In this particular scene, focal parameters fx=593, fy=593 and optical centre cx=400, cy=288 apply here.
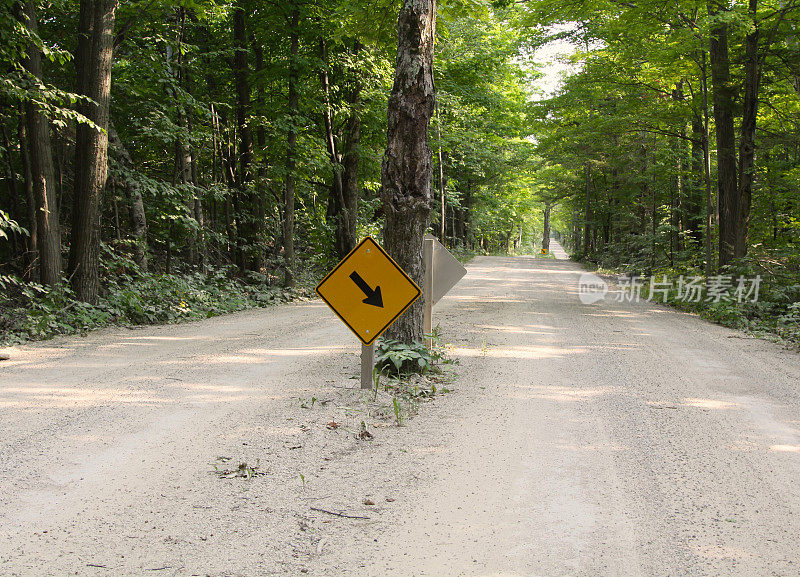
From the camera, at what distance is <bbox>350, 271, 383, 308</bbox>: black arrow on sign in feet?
19.7

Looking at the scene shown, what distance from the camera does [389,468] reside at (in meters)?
4.43

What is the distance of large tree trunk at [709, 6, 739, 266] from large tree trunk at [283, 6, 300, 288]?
11.0 metres

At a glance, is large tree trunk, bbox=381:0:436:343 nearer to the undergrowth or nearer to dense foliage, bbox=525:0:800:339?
the undergrowth

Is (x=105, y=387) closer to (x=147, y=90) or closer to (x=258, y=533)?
(x=258, y=533)

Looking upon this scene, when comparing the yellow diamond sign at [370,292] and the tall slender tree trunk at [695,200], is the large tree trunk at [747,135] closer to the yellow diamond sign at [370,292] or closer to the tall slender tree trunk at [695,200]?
the tall slender tree trunk at [695,200]

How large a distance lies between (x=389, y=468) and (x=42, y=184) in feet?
30.5

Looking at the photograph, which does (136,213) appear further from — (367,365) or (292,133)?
(367,365)

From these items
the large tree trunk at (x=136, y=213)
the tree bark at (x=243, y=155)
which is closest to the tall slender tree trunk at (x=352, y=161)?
→ the tree bark at (x=243, y=155)

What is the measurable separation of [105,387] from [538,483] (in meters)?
4.46

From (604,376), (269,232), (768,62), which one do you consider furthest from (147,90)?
(768,62)

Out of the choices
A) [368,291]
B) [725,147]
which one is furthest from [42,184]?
[725,147]

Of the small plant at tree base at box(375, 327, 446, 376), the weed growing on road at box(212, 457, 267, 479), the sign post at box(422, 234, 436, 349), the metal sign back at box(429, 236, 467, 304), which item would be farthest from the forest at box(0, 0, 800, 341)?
the weed growing on road at box(212, 457, 267, 479)

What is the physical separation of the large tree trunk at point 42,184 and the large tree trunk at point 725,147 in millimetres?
15081

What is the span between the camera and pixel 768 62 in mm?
14586
